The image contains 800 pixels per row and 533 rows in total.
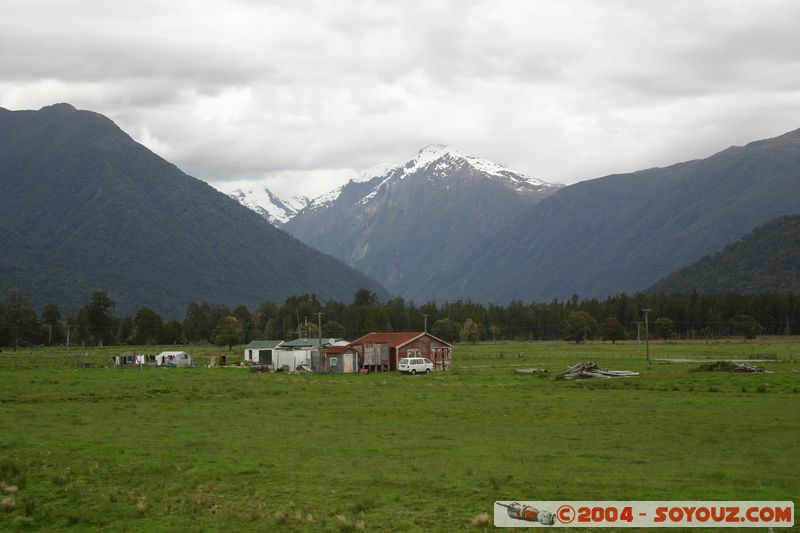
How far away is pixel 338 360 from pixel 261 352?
20987 mm

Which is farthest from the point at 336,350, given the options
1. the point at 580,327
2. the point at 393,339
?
the point at 580,327

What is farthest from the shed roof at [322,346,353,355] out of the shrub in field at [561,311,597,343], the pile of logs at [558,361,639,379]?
the shrub in field at [561,311,597,343]

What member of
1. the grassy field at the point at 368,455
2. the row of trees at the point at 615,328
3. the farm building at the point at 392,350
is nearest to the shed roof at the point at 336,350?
the farm building at the point at 392,350

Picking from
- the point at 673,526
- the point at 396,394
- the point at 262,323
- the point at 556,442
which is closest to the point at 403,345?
the point at 396,394

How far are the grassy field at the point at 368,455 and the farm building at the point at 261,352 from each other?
46.1 m

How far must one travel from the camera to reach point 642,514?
17.9 m

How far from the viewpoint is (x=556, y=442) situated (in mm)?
28656

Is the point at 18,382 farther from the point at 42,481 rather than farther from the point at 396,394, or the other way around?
the point at 42,481

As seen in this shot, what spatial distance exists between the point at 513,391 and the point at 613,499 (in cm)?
2949

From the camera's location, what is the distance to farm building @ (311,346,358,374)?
76000 mm

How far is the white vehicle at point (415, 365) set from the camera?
72306mm

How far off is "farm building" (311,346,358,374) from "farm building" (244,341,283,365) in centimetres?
1567

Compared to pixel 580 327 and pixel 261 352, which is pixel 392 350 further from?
pixel 580 327

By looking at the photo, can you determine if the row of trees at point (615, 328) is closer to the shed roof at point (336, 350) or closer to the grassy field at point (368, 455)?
the shed roof at point (336, 350)
